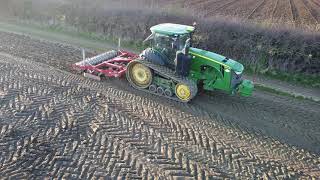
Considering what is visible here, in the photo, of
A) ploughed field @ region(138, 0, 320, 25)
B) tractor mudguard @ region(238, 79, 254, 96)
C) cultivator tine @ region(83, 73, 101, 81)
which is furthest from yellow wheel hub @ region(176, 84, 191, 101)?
ploughed field @ region(138, 0, 320, 25)

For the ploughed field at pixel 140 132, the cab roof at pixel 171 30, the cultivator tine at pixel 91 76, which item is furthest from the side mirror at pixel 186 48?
the cultivator tine at pixel 91 76

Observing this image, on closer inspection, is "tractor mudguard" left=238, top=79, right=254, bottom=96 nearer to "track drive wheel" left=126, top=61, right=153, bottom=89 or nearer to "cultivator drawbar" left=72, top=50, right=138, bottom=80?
"track drive wheel" left=126, top=61, right=153, bottom=89

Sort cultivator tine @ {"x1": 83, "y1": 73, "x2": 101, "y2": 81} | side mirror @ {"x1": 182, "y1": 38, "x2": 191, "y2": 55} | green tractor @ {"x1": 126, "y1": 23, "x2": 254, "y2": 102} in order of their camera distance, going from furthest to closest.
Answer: cultivator tine @ {"x1": 83, "y1": 73, "x2": 101, "y2": 81} → green tractor @ {"x1": 126, "y1": 23, "x2": 254, "y2": 102} → side mirror @ {"x1": 182, "y1": 38, "x2": 191, "y2": 55}

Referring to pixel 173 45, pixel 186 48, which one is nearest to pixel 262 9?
pixel 173 45

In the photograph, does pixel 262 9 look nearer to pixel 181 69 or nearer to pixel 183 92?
pixel 181 69

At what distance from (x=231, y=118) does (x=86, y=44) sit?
9397 mm

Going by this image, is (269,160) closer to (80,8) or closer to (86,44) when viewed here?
(86,44)

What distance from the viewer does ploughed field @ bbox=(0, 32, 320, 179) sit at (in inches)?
328

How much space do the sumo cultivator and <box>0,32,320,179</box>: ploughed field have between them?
0.44 metres

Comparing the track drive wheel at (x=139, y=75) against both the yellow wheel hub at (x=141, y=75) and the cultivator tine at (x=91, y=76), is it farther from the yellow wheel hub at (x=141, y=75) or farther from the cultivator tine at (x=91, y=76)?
the cultivator tine at (x=91, y=76)

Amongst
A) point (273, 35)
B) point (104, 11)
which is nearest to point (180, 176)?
point (273, 35)

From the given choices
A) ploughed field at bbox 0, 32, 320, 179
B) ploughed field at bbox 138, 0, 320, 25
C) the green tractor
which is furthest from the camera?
ploughed field at bbox 138, 0, 320, 25

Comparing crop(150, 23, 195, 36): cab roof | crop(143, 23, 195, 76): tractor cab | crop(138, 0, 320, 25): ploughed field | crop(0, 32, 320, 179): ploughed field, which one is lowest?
crop(0, 32, 320, 179): ploughed field

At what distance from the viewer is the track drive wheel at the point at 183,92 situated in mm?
11219
